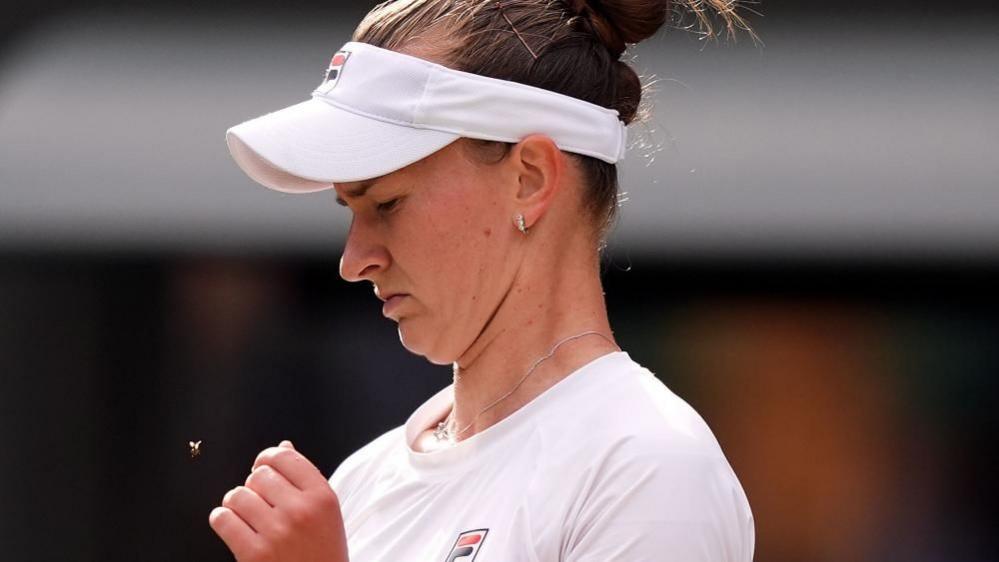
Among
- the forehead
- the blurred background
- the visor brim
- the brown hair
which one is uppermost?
the brown hair

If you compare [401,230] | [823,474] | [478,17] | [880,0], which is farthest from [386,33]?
[880,0]

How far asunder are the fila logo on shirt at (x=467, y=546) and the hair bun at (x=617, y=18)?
1.70ft

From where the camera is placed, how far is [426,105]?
1396 mm

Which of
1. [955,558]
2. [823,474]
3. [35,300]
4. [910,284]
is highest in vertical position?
[35,300]

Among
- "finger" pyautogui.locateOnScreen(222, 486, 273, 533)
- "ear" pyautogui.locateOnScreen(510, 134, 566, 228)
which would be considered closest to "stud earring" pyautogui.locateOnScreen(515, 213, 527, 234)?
"ear" pyautogui.locateOnScreen(510, 134, 566, 228)

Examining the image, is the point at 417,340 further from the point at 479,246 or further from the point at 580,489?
the point at 580,489

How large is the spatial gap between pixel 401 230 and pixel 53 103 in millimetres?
2693

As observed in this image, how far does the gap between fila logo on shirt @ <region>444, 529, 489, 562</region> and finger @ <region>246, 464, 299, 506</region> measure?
0.15m

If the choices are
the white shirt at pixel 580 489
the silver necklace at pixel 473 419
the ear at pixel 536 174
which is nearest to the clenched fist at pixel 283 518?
the white shirt at pixel 580 489

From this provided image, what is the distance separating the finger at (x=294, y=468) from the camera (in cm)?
132

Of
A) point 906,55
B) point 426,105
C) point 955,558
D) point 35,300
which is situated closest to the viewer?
point 426,105

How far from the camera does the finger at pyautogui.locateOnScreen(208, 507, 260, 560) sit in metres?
1.28

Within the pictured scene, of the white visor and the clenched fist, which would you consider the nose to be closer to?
the white visor

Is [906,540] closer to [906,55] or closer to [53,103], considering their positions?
[906,55]
